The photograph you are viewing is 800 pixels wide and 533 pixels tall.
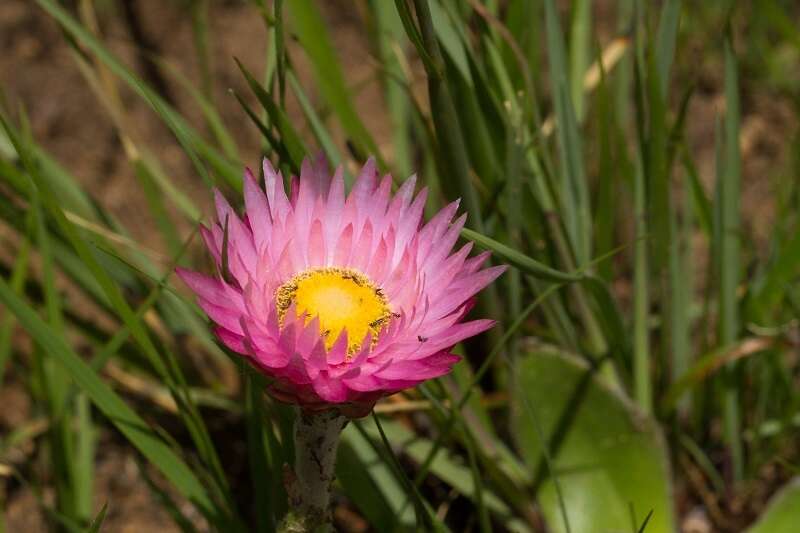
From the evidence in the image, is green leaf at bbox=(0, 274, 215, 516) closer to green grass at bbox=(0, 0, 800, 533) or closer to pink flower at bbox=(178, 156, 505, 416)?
green grass at bbox=(0, 0, 800, 533)

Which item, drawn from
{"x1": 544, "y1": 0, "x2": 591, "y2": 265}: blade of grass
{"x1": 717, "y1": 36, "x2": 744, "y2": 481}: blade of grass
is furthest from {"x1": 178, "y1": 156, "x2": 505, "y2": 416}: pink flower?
{"x1": 717, "y1": 36, "x2": 744, "y2": 481}: blade of grass

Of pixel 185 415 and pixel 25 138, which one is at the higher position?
pixel 25 138

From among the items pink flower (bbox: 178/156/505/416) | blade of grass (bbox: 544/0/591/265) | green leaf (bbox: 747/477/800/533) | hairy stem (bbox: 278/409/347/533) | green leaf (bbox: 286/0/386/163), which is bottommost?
green leaf (bbox: 747/477/800/533)

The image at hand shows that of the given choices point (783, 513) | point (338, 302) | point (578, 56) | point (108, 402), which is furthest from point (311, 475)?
point (578, 56)

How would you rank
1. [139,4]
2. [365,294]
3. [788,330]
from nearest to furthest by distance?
[365,294] → [788,330] → [139,4]

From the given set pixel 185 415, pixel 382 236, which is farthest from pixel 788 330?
pixel 185 415

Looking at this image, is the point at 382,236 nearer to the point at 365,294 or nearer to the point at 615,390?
the point at 365,294

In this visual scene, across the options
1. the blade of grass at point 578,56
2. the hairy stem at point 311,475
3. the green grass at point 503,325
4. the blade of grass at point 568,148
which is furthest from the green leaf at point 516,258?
the blade of grass at point 578,56
